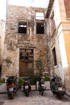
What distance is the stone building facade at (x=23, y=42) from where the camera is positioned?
321 inches

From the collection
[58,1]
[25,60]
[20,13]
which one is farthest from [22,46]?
[58,1]

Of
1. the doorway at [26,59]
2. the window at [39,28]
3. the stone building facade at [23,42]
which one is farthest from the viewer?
the window at [39,28]

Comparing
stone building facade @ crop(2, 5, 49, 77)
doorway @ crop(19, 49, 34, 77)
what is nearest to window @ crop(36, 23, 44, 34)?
stone building facade @ crop(2, 5, 49, 77)

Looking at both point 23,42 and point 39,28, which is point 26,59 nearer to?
point 23,42

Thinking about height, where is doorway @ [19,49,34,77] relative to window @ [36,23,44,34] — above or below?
below

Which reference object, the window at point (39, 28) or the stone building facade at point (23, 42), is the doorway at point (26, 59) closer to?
the stone building facade at point (23, 42)

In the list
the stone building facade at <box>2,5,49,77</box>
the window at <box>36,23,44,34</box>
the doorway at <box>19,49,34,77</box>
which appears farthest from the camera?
the window at <box>36,23,44,34</box>

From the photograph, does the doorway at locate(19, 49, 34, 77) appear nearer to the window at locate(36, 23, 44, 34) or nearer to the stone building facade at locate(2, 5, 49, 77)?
the stone building facade at locate(2, 5, 49, 77)

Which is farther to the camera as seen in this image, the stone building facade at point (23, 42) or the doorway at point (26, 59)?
the doorway at point (26, 59)

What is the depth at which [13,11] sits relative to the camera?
10172 mm

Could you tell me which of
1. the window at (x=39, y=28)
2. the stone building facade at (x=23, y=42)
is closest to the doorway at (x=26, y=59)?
the stone building facade at (x=23, y=42)

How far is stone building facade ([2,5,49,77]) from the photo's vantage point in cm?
816

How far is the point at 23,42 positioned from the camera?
8.99 m

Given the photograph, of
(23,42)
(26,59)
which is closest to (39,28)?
(23,42)
